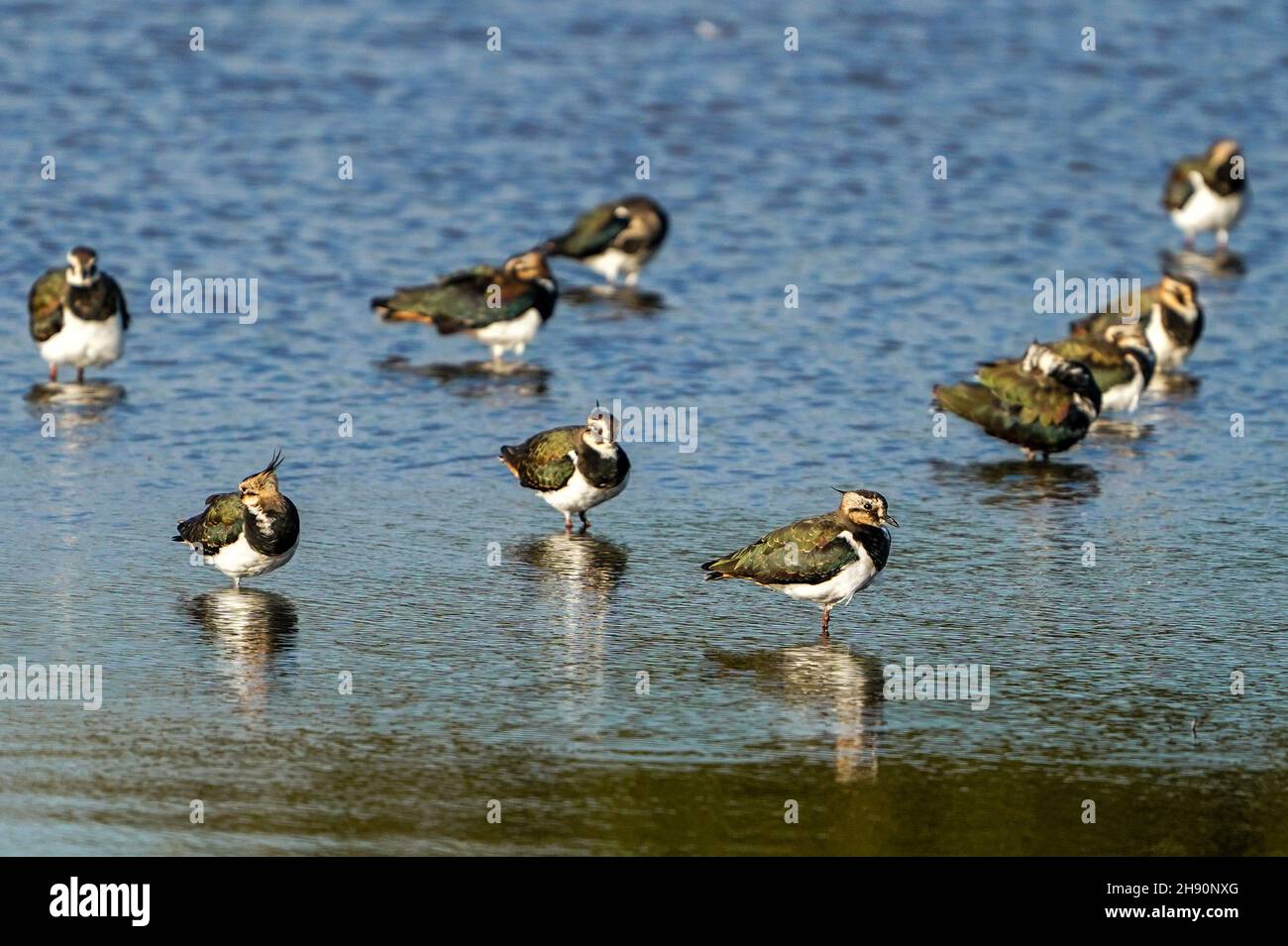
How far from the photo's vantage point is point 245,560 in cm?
1582

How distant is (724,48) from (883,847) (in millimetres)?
26570

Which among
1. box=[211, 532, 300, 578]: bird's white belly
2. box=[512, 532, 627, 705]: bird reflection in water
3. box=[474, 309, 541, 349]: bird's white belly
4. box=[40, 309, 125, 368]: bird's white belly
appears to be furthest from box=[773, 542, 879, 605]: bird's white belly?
box=[40, 309, 125, 368]: bird's white belly

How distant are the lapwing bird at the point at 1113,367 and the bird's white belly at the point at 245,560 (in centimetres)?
846

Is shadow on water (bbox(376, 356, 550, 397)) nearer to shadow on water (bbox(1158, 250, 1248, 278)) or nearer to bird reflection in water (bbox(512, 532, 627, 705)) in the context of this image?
bird reflection in water (bbox(512, 532, 627, 705))

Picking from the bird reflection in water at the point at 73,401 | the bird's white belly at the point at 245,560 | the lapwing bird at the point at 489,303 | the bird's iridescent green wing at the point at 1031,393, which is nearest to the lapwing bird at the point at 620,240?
the lapwing bird at the point at 489,303

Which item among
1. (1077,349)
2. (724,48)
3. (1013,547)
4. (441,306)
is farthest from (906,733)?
(724,48)

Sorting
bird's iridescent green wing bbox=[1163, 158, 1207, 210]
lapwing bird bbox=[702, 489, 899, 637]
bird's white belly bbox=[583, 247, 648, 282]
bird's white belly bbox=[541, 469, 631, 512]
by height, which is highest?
bird's iridescent green wing bbox=[1163, 158, 1207, 210]

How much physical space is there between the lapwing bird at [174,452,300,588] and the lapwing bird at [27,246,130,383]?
5852mm

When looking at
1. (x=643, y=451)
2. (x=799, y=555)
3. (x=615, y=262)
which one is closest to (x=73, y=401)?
(x=643, y=451)

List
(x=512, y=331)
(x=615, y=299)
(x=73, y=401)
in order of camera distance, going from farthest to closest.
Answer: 1. (x=615, y=299)
2. (x=512, y=331)
3. (x=73, y=401)

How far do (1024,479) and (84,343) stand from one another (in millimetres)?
8953

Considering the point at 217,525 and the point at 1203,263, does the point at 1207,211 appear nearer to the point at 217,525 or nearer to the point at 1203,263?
the point at 1203,263

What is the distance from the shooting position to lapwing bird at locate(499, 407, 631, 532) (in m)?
17.5
